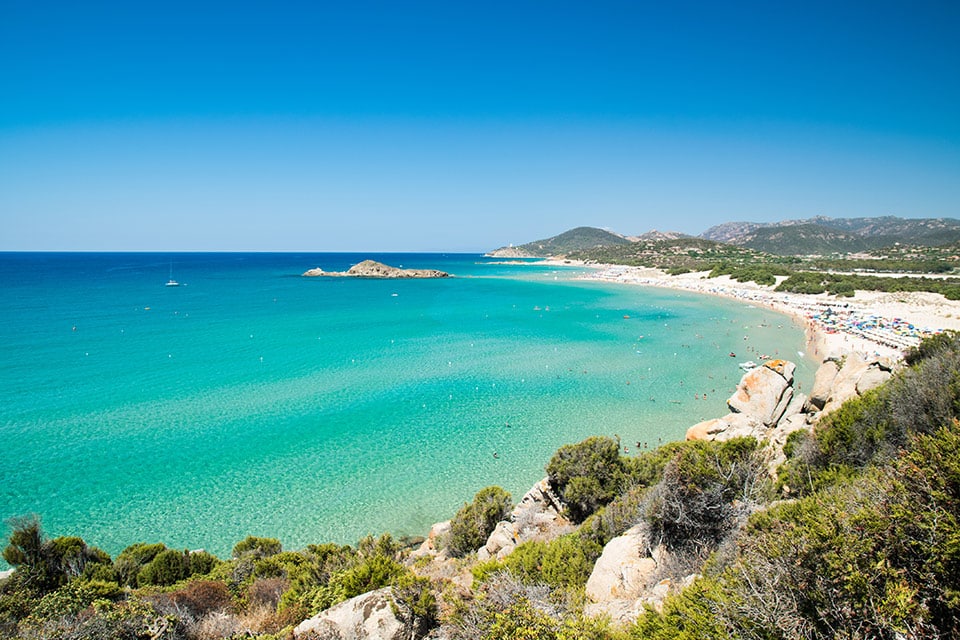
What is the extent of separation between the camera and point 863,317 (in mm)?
44688

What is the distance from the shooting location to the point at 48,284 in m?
81.9

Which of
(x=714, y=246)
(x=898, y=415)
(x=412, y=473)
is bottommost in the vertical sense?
(x=412, y=473)

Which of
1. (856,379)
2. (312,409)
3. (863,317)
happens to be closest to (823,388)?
(856,379)

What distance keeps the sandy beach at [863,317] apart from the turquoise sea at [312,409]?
2.76 metres

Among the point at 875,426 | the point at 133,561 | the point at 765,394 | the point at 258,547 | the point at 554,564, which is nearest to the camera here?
the point at 554,564

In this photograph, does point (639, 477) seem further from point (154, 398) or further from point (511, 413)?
point (154, 398)

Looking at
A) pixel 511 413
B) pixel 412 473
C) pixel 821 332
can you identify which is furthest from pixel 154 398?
pixel 821 332

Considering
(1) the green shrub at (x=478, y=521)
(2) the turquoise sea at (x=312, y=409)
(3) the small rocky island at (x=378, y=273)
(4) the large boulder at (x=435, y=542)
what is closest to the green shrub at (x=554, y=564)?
(1) the green shrub at (x=478, y=521)

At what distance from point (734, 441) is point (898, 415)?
3670 mm

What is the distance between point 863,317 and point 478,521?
51077 mm

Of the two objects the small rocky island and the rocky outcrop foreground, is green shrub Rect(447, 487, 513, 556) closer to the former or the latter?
the rocky outcrop foreground

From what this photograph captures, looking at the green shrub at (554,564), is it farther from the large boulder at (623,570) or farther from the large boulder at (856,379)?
the large boulder at (856,379)

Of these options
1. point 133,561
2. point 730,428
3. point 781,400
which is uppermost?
point 781,400

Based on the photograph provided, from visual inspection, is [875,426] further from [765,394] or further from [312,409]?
[312,409]
